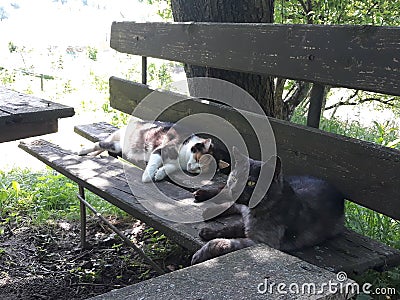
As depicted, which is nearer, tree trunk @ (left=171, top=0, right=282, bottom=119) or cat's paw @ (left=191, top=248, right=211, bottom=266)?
cat's paw @ (left=191, top=248, right=211, bottom=266)

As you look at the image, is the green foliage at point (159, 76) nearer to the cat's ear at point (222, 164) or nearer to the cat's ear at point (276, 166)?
the cat's ear at point (222, 164)

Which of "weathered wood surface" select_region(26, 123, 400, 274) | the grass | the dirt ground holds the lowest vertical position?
the dirt ground

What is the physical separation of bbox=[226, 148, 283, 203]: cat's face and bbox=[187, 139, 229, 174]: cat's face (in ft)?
1.90

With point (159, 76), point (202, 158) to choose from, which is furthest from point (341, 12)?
point (159, 76)

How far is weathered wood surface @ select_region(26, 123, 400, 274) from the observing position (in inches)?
86.3

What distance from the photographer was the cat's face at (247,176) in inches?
96.0

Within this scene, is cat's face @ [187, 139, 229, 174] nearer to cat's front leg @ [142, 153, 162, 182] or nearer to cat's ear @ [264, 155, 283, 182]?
cat's front leg @ [142, 153, 162, 182]

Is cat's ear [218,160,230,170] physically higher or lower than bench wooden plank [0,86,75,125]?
lower

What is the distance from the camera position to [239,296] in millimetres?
1442

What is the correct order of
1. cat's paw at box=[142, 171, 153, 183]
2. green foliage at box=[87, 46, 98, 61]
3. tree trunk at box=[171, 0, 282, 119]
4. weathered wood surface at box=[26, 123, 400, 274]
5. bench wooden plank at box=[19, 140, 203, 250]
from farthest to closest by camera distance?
green foliage at box=[87, 46, 98, 61], tree trunk at box=[171, 0, 282, 119], cat's paw at box=[142, 171, 153, 183], bench wooden plank at box=[19, 140, 203, 250], weathered wood surface at box=[26, 123, 400, 274]

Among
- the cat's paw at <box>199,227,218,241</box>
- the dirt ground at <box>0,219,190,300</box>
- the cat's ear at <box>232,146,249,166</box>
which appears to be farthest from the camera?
the dirt ground at <box>0,219,190,300</box>

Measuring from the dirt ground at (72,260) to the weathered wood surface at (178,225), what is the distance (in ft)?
2.26

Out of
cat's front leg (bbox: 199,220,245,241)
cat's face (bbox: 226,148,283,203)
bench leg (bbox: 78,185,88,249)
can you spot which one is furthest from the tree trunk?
cat's front leg (bbox: 199,220,245,241)

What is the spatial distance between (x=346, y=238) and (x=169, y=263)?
1.43 m
